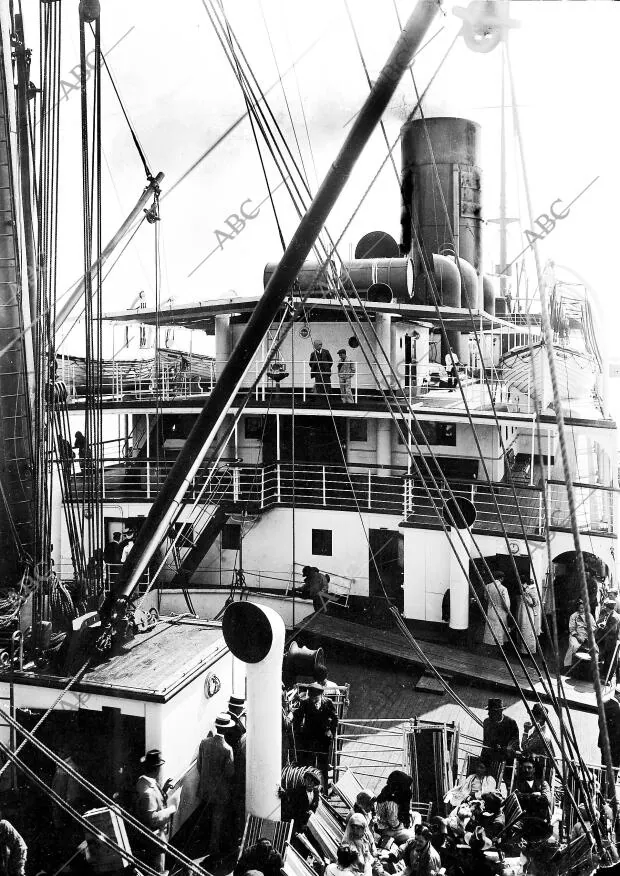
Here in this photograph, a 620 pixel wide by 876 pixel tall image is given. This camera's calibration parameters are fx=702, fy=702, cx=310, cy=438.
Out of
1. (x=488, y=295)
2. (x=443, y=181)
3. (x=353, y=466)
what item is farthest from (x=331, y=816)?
(x=488, y=295)

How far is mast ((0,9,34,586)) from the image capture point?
741cm

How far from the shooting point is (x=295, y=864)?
15.9ft

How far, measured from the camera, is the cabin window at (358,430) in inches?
607

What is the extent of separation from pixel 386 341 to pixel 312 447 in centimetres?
Result: 279

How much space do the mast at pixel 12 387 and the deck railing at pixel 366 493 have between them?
4.81m

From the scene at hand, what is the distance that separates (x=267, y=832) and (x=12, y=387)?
5134mm

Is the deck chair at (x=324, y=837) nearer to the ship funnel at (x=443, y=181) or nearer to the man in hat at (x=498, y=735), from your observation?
the man in hat at (x=498, y=735)

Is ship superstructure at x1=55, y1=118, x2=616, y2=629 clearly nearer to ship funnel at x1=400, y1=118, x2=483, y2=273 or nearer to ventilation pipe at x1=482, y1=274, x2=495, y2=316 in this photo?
ship funnel at x1=400, y1=118, x2=483, y2=273

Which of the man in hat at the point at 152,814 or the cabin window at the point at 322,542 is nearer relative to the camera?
the man in hat at the point at 152,814

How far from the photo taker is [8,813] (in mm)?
5691

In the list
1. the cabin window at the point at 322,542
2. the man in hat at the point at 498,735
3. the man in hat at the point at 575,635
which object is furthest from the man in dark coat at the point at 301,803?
the cabin window at the point at 322,542

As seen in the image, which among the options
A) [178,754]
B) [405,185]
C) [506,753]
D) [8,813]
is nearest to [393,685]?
[506,753]

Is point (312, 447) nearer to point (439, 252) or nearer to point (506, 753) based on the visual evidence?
point (439, 252)

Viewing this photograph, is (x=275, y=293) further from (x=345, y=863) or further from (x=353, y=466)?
(x=353, y=466)
